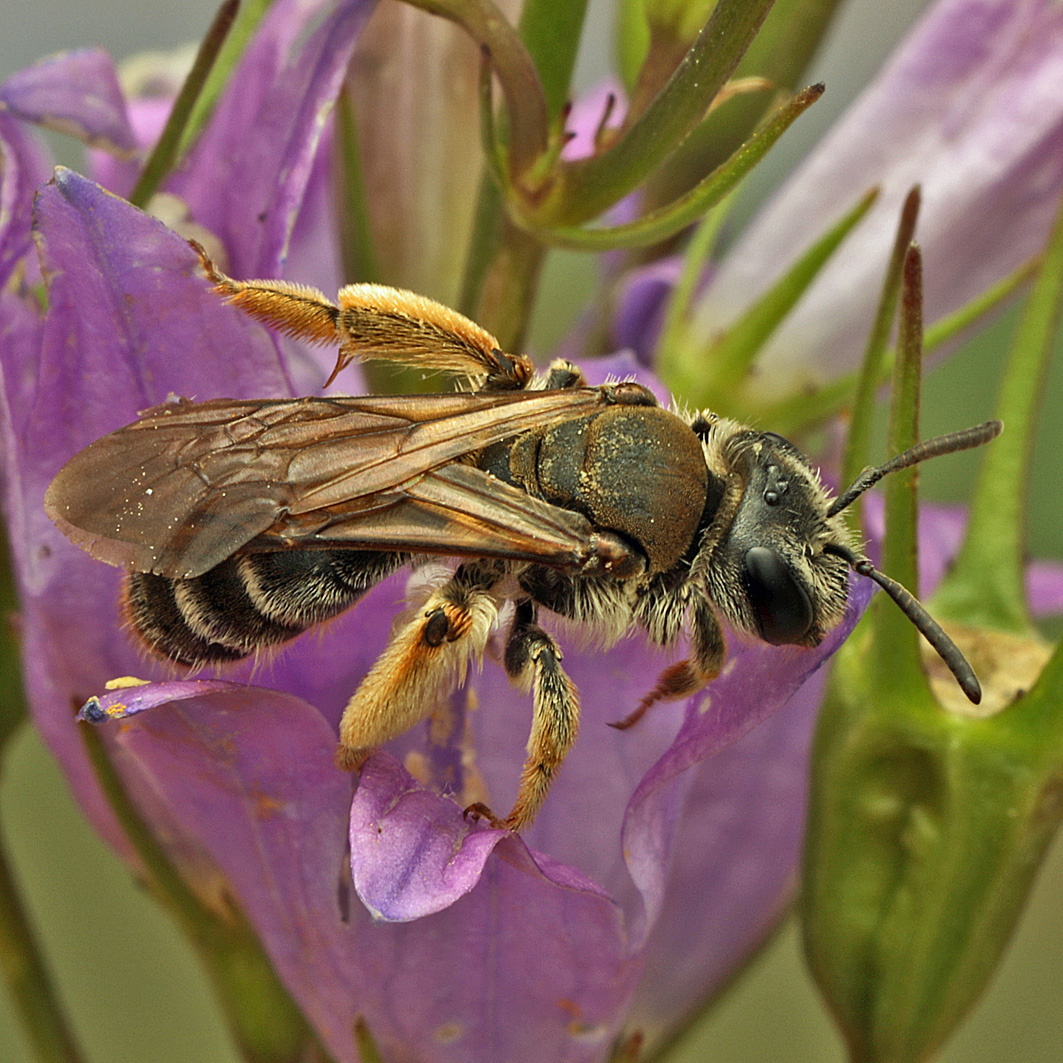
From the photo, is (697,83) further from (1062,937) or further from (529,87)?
(1062,937)

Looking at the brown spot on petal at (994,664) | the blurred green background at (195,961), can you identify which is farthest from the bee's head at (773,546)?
the blurred green background at (195,961)

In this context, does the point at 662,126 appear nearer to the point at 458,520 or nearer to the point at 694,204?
the point at 694,204

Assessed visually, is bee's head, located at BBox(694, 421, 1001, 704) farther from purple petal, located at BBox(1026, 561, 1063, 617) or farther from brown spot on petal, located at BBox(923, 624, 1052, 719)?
purple petal, located at BBox(1026, 561, 1063, 617)

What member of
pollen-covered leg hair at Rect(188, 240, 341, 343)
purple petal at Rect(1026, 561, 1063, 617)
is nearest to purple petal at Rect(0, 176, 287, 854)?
pollen-covered leg hair at Rect(188, 240, 341, 343)

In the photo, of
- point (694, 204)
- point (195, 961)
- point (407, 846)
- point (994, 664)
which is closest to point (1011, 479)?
point (994, 664)

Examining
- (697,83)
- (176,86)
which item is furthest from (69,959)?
(697,83)
